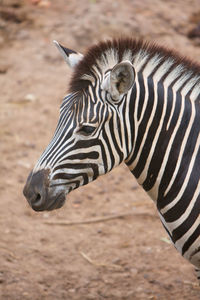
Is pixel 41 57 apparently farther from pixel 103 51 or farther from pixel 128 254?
pixel 103 51

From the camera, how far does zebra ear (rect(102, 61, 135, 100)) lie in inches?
135

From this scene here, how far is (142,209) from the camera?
22.7 ft

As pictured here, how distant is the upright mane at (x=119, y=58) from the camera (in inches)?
148

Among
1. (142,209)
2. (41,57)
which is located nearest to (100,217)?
(142,209)

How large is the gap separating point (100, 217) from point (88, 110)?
132 inches

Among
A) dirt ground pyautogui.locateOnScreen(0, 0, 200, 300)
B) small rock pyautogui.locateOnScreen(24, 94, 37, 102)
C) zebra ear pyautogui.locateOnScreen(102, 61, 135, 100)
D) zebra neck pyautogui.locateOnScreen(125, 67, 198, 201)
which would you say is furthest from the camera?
small rock pyautogui.locateOnScreen(24, 94, 37, 102)

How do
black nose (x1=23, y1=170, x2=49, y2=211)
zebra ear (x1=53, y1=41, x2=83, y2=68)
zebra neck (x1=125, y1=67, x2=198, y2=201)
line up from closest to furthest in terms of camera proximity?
1. black nose (x1=23, y1=170, x2=49, y2=211)
2. zebra neck (x1=125, y1=67, x2=198, y2=201)
3. zebra ear (x1=53, y1=41, x2=83, y2=68)

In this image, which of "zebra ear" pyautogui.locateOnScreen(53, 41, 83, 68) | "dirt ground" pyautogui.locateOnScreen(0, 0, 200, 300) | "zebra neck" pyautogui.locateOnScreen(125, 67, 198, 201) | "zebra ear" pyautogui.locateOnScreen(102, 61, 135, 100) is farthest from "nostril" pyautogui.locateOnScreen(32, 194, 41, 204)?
"dirt ground" pyautogui.locateOnScreen(0, 0, 200, 300)

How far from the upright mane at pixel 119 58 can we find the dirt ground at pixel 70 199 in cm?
75

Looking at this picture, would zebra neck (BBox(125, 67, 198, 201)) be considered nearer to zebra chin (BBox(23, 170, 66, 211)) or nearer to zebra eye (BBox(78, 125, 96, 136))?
zebra eye (BBox(78, 125, 96, 136))

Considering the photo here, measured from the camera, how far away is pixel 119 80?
139 inches

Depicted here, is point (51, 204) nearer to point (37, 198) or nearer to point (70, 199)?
point (37, 198)

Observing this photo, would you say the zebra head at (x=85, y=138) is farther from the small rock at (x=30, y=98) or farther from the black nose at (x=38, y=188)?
the small rock at (x=30, y=98)

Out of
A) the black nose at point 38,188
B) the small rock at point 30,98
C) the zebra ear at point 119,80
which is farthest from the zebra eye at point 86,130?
the small rock at point 30,98
